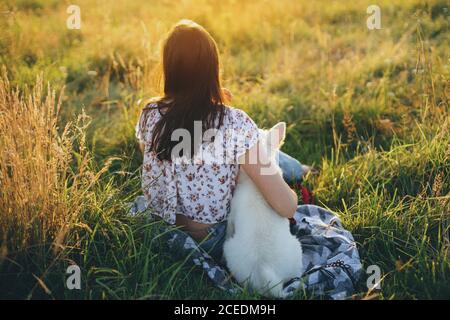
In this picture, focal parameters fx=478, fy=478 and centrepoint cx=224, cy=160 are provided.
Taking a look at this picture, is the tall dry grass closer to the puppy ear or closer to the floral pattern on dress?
the floral pattern on dress

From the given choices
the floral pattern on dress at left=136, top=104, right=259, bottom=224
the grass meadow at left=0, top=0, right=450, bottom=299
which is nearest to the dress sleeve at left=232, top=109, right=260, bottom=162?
the floral pattern on dress at left=136, top=104, right=259, bottom=224

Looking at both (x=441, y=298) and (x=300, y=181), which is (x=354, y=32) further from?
(x=441, y=298)

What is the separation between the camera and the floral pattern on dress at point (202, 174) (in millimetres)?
2105

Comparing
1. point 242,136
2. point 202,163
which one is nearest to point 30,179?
point 202,163

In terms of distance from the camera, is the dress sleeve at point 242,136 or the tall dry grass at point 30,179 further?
the dress sleeve at point 242,136

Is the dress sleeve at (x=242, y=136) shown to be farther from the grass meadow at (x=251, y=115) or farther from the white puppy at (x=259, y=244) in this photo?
the grass meadow at (x=251, y=115)

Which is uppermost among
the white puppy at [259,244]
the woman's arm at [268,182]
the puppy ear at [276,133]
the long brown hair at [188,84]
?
the long brown hair at [188,84]

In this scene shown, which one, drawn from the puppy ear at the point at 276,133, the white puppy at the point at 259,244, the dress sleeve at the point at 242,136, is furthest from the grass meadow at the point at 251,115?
the puppy ear at the point at 276,133

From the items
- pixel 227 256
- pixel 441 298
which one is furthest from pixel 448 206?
pixel 227 256

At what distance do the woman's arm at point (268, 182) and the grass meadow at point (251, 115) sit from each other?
0.40 m

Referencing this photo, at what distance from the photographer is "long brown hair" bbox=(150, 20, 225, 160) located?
202cm

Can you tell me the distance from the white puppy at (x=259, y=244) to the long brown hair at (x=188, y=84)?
0.95 ft

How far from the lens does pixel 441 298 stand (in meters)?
2.10

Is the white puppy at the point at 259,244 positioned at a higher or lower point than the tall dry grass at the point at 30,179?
lower
